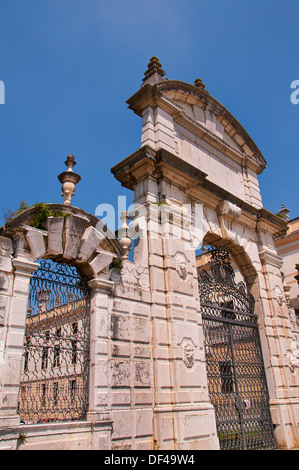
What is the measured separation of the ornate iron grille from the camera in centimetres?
601

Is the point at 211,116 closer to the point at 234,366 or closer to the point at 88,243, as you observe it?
the point at 88,243

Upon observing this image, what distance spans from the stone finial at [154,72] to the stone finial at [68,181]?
13.1ft

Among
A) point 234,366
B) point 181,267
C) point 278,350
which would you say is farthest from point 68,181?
point 278,350

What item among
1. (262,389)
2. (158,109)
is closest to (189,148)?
(158,109)

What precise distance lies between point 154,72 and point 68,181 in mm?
4708

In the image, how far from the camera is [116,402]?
21.7 feet

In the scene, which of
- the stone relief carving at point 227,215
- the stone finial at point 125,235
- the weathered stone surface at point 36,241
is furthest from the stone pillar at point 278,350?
the weathered stone surface at point 36,241

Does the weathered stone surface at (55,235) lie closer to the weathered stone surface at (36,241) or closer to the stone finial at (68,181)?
the weathered stone surface at (36,241)

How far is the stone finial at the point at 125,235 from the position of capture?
821 centimetres

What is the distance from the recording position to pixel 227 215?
10.6m

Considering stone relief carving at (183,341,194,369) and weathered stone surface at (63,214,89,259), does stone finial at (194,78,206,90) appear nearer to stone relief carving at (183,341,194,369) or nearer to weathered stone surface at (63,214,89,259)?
weathered stone surface at (63,214,89,259)
